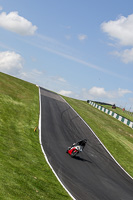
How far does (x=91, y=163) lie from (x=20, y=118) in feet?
28.7

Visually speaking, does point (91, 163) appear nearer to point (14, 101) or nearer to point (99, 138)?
point (99, 138)

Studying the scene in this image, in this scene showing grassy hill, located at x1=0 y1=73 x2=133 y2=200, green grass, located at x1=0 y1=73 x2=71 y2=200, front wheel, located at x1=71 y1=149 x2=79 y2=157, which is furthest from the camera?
front wheel, located at x1=71 y1=149 x2=79 y2=157

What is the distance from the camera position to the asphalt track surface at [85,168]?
1343 cm

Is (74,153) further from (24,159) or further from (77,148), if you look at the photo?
(24,159)

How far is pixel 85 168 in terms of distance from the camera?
16859mm

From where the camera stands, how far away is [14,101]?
28.7 meters

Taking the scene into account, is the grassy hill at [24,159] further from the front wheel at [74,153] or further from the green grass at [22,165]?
the front wheel at [74,153]

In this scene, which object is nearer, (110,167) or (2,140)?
(2,140)

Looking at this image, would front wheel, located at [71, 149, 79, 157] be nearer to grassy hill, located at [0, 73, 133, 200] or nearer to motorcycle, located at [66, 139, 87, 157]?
motorcycle, located at [66, 139, 87, 157]

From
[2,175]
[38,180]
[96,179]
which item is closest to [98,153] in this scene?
[96,179]

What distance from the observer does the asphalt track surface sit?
13425mm

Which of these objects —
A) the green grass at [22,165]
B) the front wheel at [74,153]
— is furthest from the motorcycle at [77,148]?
the green grass at [22,165]

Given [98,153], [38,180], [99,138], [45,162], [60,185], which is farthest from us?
[99,138]

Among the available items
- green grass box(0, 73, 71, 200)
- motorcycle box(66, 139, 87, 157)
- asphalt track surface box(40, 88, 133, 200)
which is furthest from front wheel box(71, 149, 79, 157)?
green grass box(0, 73, 71, 200)
